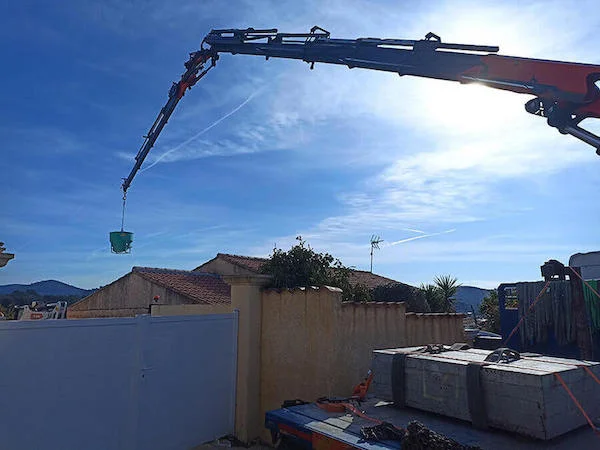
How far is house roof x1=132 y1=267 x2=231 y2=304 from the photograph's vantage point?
50.6ft

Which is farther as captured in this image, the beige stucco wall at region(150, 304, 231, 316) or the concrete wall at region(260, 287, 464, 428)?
the beige stucco wall at region(150, 304, 231, 316)

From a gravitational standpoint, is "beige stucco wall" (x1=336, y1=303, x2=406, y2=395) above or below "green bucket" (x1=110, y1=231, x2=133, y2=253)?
below

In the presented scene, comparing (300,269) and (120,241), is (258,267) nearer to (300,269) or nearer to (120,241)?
(120,241)

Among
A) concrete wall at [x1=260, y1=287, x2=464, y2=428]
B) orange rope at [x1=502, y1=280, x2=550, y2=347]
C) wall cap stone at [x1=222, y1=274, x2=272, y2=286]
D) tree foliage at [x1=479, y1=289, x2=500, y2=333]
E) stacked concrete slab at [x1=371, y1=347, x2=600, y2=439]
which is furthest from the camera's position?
tree foliage at [x1=479, y1=289, x2=500, y2=333]

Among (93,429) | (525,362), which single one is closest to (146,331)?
(93,429)

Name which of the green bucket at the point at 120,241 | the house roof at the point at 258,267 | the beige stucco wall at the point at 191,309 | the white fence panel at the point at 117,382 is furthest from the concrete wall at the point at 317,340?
the house roof at the point at 258,267

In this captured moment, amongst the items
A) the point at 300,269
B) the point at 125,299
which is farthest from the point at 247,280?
the point at 125,299

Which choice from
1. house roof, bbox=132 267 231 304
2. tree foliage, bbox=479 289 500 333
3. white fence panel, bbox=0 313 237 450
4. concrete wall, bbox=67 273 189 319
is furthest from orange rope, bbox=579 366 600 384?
tree foliage, bbox=479 289 500 333

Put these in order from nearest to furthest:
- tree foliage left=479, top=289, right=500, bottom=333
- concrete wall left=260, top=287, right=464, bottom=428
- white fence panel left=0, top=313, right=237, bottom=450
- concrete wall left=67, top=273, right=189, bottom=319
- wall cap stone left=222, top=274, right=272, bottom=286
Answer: white fence panel left=0, top=313, right=237, bottom=450, concrete wall left=260, top=287, right=464, bottom=428, wall cap stone left=222, top=274, right=272, bottom=286, concrete wall left=67, top=273, right=189, bottom=319, tree foliage left=479, top=289, right=500, bottom=333

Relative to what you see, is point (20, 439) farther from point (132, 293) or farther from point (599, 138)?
point (132, 293)

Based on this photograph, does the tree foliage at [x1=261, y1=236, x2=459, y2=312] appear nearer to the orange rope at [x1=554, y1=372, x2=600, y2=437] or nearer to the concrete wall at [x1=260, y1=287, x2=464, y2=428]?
the concrete wall at [x1=260, y1=287, x2=464, y2=428]

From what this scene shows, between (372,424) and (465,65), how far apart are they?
20.2ft

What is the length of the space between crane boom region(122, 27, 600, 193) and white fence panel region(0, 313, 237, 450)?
5504 mm

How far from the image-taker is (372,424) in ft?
14.6
